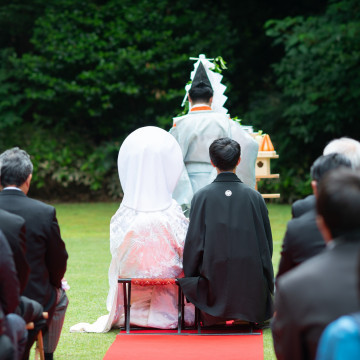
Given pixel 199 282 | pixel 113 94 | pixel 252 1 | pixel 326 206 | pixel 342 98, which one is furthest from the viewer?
pixel 252 1

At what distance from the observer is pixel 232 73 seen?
2361 centimetres

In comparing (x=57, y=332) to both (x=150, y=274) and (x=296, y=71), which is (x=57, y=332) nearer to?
(x=150, y=274)

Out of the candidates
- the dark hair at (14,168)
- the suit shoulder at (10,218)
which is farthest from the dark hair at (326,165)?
the dark hair at (14,168)

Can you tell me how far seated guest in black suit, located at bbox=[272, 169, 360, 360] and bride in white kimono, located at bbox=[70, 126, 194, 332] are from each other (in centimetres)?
390

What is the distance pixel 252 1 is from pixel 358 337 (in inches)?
891

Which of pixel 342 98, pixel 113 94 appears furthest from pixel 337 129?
pixel 113 94

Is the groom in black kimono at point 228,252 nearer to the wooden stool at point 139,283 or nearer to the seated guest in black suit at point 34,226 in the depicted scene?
the wooden stool at point 139,283

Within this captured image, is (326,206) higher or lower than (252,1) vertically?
lower

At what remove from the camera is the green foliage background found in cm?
2144

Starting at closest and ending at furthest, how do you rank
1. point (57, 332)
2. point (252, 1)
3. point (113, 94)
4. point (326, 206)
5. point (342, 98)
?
point (326, 206) → point (57, 332) → point (342, 98) → point (113, 94) → point (252, 1)

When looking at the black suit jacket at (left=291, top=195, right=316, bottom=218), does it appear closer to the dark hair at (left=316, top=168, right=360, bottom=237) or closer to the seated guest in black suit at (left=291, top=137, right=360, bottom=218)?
the seated guest in black suit at (left=291, top=137, right=360, bottom=218)

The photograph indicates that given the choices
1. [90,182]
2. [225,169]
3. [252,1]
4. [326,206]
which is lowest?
[90,182]

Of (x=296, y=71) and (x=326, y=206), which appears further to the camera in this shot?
(x=296, y=71)

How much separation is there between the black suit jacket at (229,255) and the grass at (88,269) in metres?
0.36
